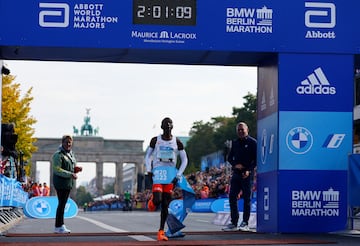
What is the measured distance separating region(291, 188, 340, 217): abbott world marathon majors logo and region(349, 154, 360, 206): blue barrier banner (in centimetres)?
31

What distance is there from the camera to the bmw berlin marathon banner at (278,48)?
46.2 feet

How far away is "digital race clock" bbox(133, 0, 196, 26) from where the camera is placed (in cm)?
1426

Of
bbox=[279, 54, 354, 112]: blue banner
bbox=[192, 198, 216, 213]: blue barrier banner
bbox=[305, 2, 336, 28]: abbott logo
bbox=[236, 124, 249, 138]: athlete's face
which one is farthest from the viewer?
bbox=[192, 198, 216, 213]: blue barrier banner

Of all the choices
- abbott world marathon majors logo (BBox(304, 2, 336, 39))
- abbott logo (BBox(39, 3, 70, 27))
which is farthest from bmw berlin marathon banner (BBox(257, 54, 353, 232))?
abbott logo (BBox(39, 3, 70, 27))

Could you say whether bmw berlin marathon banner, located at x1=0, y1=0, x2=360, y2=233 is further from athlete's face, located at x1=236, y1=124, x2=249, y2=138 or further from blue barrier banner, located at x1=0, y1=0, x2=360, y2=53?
athlete's face, located at x1=236, y1=124, x2=249, y2=138

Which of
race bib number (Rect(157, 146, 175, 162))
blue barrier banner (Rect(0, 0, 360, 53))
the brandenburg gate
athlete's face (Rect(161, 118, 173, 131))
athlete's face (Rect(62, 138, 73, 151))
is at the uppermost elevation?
the brandenburg gate

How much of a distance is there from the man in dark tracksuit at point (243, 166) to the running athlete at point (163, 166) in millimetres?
2848

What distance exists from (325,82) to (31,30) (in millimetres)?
5142

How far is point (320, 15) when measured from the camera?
14594 mm

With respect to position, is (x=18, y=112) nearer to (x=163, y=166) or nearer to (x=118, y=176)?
(x=163, y=166)

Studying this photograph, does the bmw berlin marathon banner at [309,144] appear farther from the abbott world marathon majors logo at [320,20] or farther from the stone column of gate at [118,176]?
the stone column of gate at [118,176]

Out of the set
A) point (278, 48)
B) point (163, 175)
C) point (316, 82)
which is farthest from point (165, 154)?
point (316, 82)

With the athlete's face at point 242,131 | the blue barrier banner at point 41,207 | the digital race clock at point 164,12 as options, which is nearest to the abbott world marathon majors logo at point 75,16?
the digital race clock at point 164,12

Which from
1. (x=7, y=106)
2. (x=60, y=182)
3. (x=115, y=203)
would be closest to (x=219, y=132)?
(x=115, y=203)
